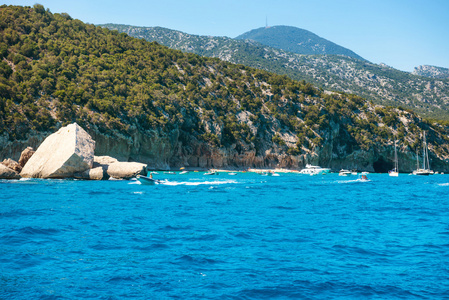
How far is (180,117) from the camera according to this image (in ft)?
313

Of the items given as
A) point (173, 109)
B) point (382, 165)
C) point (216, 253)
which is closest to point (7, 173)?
point (216, 253)

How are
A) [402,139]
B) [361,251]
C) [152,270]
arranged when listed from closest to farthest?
[152,270]
[361,251]
[402,139]

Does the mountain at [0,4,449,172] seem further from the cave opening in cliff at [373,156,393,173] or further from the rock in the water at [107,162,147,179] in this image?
the rock in the water at [107,162,147,179]

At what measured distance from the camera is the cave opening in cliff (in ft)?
418

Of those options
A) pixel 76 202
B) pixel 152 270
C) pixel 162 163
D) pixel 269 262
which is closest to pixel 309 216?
pixel 269 262

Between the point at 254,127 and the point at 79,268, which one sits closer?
the point at 79,268

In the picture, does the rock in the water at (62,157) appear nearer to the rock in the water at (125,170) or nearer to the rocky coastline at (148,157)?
the rocky coastline at (148,157)

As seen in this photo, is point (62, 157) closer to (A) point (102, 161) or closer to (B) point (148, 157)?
(A) point (102, 161)

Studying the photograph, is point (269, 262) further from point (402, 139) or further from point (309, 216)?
point (402, 139)

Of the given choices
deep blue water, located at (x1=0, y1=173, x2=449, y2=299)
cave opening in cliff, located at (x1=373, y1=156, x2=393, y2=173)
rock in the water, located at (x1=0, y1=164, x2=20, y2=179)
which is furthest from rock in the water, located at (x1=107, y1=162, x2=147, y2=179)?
cave opening in cliff, located at (x1=373, y1=156, x2=393, y2=173)

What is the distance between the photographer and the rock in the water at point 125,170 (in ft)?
172

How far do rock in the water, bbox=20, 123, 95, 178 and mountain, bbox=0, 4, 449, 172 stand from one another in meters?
13.4

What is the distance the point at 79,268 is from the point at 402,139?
129 m

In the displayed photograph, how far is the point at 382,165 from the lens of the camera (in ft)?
429
